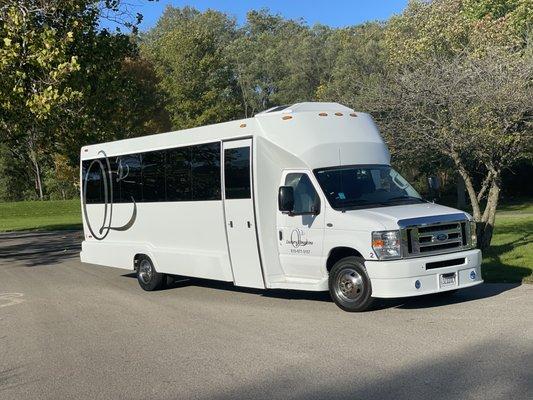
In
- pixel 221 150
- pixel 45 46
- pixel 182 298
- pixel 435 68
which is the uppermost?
pixel 45 46

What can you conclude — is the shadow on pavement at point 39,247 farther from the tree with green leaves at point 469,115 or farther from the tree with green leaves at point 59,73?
the tree with green leaves at point 469,115

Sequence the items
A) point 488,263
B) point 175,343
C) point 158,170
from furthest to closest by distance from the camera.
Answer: point 488,263
point 158,170
point 175,343

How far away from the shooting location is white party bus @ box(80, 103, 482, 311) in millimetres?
8852

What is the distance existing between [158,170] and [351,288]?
16.1 feet

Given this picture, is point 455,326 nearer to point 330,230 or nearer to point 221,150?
point 330,230

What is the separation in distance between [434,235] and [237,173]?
10.9 feet

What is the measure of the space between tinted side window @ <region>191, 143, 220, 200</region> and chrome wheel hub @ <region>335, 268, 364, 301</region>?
2.78 meters

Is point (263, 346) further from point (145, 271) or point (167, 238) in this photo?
point (145, 271)

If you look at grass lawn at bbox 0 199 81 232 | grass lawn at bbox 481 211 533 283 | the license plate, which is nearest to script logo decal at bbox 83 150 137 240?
the license plate

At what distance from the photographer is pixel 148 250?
1250 centimetres

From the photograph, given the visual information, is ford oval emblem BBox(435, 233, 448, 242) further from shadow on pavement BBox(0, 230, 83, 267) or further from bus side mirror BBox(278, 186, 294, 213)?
shadow on pavement BBox(0, 230, 83, 267)

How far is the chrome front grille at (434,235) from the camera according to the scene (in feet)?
28.6

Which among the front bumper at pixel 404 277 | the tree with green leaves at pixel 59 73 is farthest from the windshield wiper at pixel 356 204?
the tree with green leaves at pixel 59 73

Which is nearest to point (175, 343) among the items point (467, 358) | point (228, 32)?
point (467, 358)
